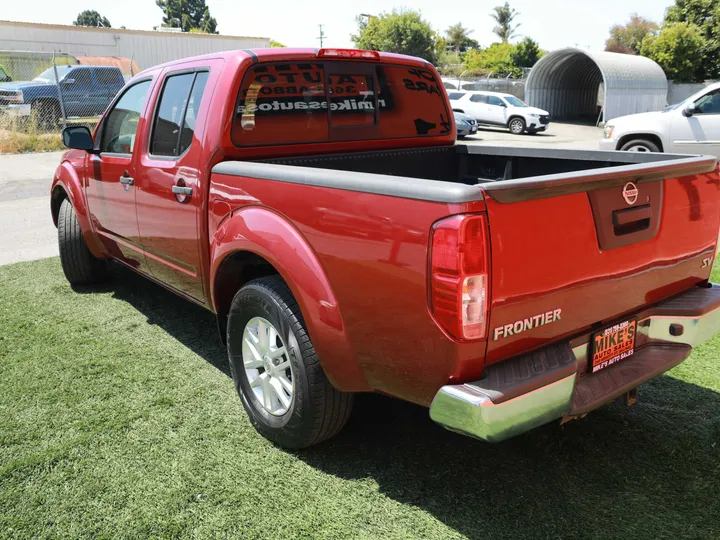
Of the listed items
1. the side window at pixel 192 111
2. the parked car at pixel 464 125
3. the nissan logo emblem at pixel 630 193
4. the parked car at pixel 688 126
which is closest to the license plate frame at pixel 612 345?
the nissan logo emblem at pixel 630 193

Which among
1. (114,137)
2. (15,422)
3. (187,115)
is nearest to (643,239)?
(187,115)

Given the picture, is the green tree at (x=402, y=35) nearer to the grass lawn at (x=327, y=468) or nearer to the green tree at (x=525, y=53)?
the green tree at (x=525, y=53)

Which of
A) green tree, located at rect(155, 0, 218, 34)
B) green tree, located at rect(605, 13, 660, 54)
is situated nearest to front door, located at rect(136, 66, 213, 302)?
green tree, located at rect(605, 13, 660, 54)

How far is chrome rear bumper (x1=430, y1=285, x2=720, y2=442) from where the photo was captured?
210 cm

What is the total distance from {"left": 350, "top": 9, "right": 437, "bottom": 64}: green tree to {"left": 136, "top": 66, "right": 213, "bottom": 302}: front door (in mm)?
55372

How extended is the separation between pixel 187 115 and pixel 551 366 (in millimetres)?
2490

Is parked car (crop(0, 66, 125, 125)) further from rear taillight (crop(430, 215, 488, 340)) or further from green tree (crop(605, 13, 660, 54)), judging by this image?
green tree (crop(605, 13, 660, 54))

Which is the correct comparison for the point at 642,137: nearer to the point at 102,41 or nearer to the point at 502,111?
the point at 502,111

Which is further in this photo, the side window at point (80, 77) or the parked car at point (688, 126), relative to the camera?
the side window at point (80, 77)

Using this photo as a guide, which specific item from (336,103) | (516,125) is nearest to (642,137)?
(336,103)

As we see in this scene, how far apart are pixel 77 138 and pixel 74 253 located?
4.03ft

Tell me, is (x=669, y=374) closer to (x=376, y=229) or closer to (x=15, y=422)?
(x=376, y=229)

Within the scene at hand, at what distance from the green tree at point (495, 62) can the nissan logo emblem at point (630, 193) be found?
4306 centimetres

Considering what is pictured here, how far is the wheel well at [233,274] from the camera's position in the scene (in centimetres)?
315
